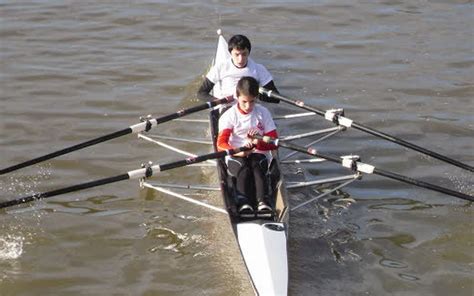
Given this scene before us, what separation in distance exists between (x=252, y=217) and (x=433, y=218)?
2.29 meters

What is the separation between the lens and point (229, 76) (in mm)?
10078

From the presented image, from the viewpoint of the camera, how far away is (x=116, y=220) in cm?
855

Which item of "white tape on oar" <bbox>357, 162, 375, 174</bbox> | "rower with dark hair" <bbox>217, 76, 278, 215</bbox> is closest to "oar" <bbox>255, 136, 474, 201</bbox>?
"white tape on oar" <bbox>357, 162, 375, 174</bbox>

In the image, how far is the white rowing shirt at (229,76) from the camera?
10.0m

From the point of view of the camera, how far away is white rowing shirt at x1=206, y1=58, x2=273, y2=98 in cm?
1005

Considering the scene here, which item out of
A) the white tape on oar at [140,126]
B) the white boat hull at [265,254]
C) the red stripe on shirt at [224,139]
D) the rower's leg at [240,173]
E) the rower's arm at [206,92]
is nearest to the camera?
the white boat hull at [265,254]

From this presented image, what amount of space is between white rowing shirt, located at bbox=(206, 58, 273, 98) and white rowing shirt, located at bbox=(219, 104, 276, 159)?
171 cm

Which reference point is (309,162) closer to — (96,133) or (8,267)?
(96,133)

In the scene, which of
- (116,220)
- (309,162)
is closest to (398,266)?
(309,162)

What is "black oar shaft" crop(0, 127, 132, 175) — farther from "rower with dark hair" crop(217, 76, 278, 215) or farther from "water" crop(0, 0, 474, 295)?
"rower with dark hair" crop(217, 76, 278, 215)

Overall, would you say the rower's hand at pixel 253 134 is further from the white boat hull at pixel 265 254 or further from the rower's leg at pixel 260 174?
the white boat hull at pixel 265 254

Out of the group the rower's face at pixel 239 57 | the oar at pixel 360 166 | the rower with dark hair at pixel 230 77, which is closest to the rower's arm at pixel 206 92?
the rower with dark hair at pixel 230 77

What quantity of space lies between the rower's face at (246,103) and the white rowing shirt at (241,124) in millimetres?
68

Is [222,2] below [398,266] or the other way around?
the other way around
